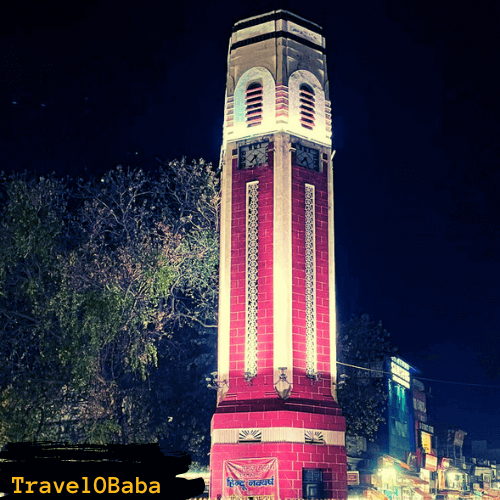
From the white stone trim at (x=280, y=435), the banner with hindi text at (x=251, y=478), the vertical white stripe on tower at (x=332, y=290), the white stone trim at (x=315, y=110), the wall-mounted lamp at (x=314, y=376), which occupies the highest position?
the white stone trim at (x=315, y=110)

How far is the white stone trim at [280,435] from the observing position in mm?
20109

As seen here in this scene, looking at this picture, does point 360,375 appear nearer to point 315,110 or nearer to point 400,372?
point 315,110

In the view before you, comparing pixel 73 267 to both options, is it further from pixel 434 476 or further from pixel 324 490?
pixel 434 476

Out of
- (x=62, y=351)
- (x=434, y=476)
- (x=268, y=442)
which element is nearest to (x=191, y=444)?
(x=268, y=442)

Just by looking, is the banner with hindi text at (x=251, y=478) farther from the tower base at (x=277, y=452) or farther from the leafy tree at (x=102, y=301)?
the leafy tree at (x=102, y=301)

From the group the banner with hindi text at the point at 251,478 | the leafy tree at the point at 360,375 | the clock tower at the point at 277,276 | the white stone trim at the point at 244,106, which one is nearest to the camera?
the banner with hindi text at the point at 251,478

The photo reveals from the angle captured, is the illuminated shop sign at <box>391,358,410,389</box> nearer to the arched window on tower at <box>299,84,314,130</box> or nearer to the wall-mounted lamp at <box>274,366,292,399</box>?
the arched window on tower at <box>299,84,314,130</box>

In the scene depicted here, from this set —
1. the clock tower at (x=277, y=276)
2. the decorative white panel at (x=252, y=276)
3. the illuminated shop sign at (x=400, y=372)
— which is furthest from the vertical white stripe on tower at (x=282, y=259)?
the illuminated shop sign at (x=400, y=372)

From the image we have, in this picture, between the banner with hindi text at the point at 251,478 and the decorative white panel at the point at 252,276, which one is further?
the decorative white panel at the point at 252,276

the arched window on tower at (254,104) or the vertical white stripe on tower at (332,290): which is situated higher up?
the arched window on tower at (254,104)

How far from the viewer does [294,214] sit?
2211 centimetres

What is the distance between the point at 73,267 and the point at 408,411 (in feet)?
112

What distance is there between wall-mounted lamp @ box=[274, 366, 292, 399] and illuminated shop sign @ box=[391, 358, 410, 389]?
92.5 feet

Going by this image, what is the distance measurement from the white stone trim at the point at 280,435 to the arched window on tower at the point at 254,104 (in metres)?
9.68
